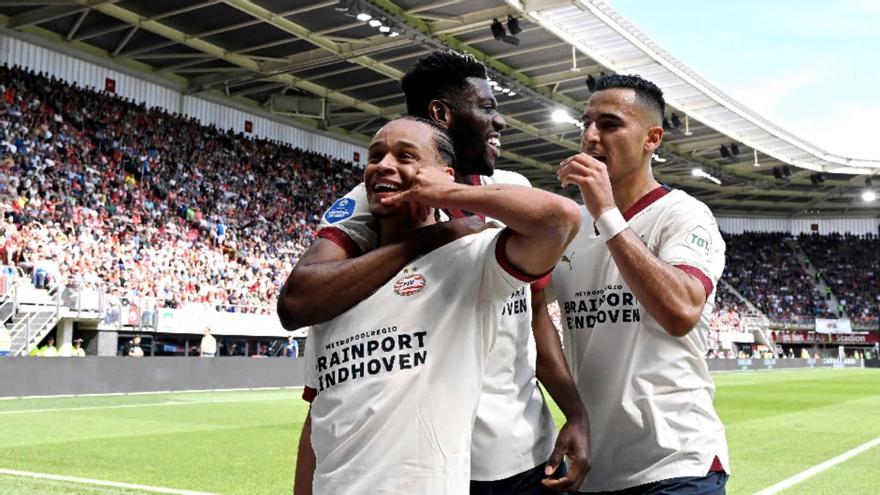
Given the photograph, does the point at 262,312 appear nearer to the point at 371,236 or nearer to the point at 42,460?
the point at 42,460

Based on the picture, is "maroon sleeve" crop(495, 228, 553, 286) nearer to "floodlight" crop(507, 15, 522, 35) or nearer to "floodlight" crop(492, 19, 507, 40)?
"floodlight" crop(492, 19, 507, 40)

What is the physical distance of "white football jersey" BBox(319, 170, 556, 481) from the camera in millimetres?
2572

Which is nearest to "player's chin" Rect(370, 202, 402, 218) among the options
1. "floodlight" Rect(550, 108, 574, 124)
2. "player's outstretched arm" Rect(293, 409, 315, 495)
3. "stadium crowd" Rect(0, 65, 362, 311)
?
"player's outstretched arm" Rect(293, 409, 315, 495)

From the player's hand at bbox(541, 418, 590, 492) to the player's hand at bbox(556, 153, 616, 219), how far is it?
2.11 ft

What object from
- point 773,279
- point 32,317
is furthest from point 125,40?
point 773,279

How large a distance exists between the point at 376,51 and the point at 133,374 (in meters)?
15.5

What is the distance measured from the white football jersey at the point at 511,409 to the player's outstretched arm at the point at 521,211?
1.71 ft

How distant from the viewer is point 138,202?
1078 inches

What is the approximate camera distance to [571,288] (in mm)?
2883

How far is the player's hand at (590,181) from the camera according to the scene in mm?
2379

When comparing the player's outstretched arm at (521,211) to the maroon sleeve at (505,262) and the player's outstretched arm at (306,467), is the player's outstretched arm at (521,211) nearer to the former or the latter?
the maroon sleeve at (505,262)

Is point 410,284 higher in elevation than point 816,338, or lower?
higher

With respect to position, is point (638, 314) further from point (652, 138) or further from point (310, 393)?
point (310, 393)

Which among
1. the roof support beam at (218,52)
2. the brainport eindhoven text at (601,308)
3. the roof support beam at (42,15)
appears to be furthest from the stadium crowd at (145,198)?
the brainport eindhoven text at (601,308)
